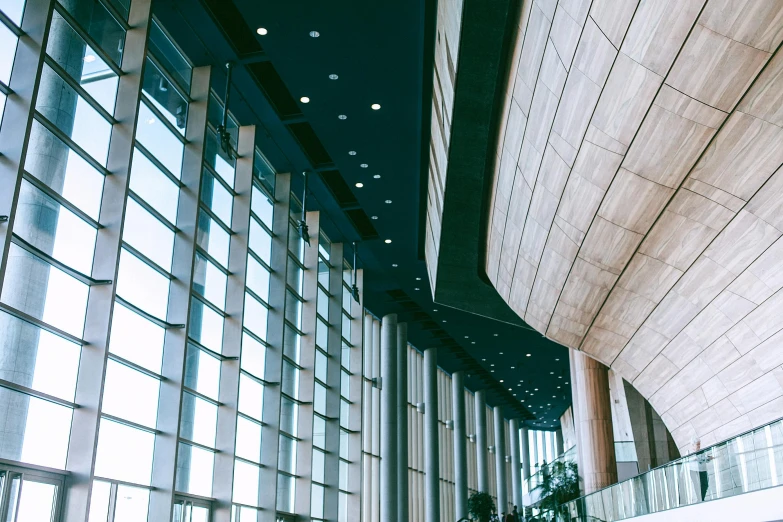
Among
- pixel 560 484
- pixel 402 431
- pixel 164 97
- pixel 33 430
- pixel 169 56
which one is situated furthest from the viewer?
pixel 402 431

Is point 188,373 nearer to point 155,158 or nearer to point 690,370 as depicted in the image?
point 155,158

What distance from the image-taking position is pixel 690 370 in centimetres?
1368

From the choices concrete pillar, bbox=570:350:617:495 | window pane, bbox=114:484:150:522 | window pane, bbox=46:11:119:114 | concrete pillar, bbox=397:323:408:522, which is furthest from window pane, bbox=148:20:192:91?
concrete pillar, bbox=397:323:408:522

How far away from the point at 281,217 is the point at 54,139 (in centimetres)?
1019

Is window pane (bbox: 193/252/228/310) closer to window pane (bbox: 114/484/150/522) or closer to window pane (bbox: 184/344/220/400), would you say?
window pane (bbox: 184/344/220/400)

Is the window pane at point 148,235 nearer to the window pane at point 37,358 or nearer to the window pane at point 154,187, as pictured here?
the window pane at point 154,187

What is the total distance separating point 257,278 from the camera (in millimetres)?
21594

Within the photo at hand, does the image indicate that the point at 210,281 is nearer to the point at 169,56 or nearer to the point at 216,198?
the point at 216,198

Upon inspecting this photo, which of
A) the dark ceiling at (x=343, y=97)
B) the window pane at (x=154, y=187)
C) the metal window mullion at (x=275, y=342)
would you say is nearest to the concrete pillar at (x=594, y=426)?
the dark ceiling at (x=343, y=97)

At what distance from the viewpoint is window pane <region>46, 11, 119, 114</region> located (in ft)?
44.3

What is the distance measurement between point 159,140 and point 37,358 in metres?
6.14

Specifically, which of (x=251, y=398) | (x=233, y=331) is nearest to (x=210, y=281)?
(x=233, y=331)

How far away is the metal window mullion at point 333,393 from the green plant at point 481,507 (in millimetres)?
10276

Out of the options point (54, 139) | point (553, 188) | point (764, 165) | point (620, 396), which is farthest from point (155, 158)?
point (620, 396)
